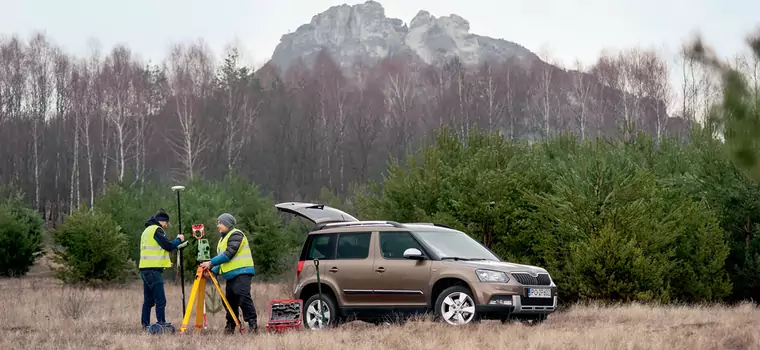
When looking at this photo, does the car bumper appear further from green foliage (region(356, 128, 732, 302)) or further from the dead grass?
green foliage (region(356, 128, 732, 302))

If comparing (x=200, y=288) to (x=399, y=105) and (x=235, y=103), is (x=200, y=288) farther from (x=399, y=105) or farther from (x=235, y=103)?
(x=399, y=105)

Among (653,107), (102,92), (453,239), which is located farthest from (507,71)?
(453,239)

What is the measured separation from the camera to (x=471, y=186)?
85.1 ft

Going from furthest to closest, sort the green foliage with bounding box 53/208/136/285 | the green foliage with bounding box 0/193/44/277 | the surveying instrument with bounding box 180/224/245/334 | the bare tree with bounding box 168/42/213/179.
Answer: the bare tree with bounding box 168/42/213/179, the green foliage with bounding box 0/193/44/277, the green foliage with bounding box 53/208/136/285, the surveying instrument with bounding box 180/224/245/334

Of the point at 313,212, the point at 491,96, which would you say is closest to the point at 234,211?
the point at 313,212

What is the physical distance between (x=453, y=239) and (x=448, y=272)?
1356 mm

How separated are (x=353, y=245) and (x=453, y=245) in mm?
1614

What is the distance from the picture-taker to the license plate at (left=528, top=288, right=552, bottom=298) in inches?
576

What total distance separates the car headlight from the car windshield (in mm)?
711

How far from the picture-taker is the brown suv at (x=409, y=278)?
1448cm

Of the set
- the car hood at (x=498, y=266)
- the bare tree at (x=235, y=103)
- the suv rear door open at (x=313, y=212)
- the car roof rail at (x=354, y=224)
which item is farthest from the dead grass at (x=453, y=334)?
the bare tree at (x=235, y=103)

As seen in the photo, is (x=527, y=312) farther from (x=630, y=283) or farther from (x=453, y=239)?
(x=630, y=283)

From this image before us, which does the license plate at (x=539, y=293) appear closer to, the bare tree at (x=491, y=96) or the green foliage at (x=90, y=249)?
the green foliage at (x=90, y=249)

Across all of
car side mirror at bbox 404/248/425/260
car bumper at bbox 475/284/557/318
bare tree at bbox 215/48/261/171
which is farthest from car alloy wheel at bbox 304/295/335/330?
bare tree at bbox 215/48/261/171
